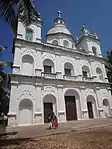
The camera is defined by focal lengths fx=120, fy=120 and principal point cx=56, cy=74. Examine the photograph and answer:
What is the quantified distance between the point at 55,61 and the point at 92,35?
39.7 ft

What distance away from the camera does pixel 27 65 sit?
55.2 ft

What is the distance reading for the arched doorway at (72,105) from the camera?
17.4m

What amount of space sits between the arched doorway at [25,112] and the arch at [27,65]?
12.5 feet

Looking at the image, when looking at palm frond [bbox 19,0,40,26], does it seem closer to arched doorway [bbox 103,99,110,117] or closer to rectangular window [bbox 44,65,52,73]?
rectangular window [bbox 44,65,52,73]

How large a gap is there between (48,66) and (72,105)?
701 cm

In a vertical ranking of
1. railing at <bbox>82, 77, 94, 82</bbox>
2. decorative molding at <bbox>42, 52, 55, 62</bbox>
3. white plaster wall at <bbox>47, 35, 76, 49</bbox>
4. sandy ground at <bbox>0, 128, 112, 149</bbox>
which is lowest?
sandy ground at <bbox>0, 128, 112, 149</bbox>

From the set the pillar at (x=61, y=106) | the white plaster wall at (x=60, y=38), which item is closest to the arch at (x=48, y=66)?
the pillar at (x=61, y=106)

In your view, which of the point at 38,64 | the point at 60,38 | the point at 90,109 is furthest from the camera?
the point at 60,38

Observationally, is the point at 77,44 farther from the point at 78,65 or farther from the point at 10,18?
the point at 10,18

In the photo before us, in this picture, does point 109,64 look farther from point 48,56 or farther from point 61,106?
point 61,106

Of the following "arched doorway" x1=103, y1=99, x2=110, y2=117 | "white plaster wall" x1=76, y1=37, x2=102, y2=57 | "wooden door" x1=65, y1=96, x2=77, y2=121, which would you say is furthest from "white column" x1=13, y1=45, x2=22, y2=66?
"arched doorway" x1=103, y1=99, x2=110, y2=117

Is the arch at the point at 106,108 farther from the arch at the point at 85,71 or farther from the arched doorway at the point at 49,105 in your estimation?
the arched doorway at the point at 49,105

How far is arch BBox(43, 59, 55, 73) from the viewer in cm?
1845

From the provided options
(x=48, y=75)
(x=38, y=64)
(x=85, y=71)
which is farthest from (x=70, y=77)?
(x=38, y=64)
